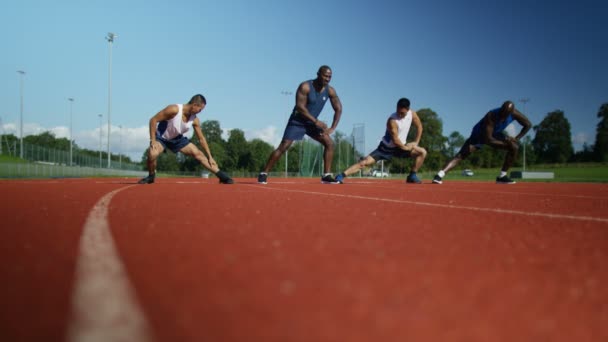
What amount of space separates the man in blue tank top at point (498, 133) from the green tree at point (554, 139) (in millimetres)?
82108

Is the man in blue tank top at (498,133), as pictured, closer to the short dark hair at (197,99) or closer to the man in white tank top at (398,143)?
the man in white tank top at (398,143)

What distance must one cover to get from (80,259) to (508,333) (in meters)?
1.23

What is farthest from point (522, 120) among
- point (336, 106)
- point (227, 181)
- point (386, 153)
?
point (227, 181)

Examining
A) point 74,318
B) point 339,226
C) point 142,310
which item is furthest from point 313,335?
point 339,226

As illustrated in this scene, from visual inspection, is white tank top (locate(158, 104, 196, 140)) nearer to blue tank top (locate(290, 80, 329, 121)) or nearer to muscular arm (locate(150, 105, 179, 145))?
muscular arm (locate(150, 105, 179, 145))

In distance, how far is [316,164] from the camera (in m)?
37.9

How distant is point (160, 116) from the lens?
7293 millimetres

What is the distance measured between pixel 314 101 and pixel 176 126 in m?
2.69

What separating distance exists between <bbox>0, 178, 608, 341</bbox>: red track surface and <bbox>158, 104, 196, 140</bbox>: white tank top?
536cm

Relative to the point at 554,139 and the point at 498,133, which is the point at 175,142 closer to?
Result: the point at 498,133

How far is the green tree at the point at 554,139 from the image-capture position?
7962 cm

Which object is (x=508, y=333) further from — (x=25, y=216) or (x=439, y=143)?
(x=439, y=143)

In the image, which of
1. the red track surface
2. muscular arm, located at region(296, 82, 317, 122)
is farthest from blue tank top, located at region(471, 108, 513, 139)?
the red track surface

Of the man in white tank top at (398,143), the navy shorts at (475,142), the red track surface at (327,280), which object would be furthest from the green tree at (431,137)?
the red track surface at (327,280)
